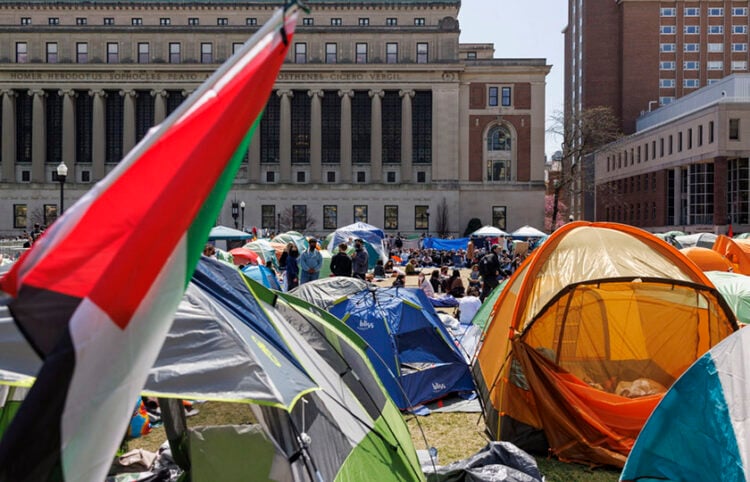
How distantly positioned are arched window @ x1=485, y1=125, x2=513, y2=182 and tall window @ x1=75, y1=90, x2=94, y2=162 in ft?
120

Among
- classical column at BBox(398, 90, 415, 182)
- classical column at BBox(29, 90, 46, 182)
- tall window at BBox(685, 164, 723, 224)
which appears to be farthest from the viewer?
classical column at BBox(398, 90, 415, 182)

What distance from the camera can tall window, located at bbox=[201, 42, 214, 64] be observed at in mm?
61281

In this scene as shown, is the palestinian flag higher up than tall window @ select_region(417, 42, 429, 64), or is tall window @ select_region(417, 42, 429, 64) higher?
tall window @ select_region(417, 42, 429, 64)

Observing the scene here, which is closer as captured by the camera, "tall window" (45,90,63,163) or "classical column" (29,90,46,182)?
"classical column" (29,90,46,182)

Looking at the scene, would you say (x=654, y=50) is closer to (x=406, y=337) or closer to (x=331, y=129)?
(x=331, y=129)

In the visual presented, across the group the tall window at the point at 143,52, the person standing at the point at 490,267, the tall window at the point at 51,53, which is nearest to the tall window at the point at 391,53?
the tall window at the point at 143,52

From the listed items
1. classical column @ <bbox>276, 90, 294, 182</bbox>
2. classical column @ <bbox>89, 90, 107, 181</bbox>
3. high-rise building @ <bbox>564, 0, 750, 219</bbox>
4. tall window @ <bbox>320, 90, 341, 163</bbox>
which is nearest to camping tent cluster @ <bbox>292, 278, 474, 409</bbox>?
classical column @ <bbox>276, 90, 294, 182</bbox>

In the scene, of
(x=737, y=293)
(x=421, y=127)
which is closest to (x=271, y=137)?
(x=421, y=127)

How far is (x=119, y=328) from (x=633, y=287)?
746 cm

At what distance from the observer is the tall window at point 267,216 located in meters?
60.4

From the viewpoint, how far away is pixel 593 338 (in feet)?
27.1

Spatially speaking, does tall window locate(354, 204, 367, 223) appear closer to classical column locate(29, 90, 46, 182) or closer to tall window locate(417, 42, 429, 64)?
tall window locate(417, 42, 429, 64)

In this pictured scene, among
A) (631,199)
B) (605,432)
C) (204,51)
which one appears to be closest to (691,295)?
(605,432)

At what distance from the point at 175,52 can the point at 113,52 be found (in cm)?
568
